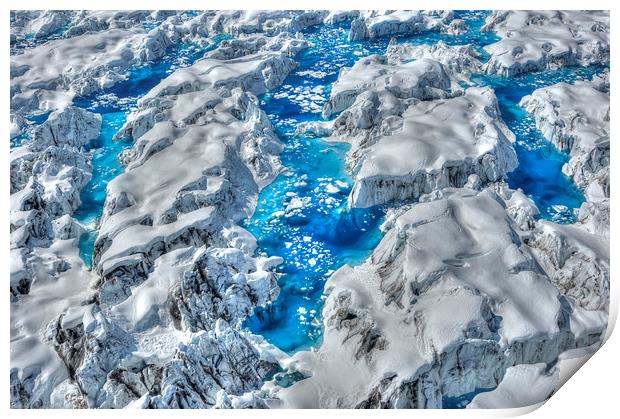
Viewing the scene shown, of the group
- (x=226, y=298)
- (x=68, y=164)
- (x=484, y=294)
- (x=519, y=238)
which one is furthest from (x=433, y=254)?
(x=68, y=164)

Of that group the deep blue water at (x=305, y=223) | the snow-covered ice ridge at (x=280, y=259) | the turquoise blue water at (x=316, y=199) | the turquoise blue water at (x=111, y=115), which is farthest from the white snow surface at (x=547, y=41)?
the turquoise blue water at (x=111, y=115)

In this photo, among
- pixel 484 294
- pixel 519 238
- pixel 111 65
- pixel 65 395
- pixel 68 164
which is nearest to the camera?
pixel 65 395

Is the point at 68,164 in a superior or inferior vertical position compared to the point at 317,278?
superior

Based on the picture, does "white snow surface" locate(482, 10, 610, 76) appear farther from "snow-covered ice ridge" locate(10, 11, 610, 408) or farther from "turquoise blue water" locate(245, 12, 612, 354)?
"turquoise blue water" locate(245, 12, 612, 354)

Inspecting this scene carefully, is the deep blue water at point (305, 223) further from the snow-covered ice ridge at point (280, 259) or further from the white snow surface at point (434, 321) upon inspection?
the white snow surface at point (434, 321)

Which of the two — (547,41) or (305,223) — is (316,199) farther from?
(547,41)

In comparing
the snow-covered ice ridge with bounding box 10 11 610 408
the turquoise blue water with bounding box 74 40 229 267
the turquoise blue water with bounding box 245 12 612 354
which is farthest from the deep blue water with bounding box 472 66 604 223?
the turquoise blue water with bounding box 74 40 229 267

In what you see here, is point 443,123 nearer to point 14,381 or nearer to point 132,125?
point 132,125

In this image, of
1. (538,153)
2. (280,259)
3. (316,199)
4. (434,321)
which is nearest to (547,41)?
(538,153)
